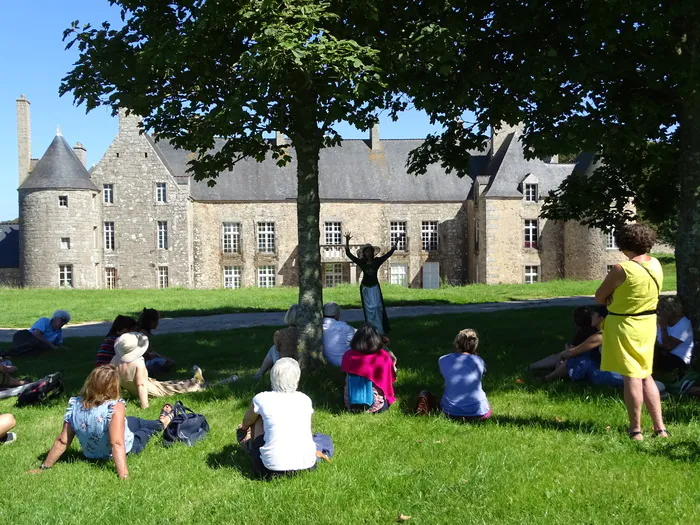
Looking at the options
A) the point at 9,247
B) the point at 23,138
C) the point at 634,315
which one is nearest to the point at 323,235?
the point at 23,138

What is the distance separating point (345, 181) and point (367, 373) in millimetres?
33595

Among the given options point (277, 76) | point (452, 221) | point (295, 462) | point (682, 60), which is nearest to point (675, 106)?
point (682, 60)

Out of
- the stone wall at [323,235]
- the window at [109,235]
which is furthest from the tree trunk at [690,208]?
the window at [109,235]

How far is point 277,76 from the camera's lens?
654 centimetres

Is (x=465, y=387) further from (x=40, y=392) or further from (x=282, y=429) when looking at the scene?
(x=40, y=392)

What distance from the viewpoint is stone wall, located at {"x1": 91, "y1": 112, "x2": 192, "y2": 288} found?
37312 millimetres

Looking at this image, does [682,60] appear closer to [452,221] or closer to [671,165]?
[671,165]

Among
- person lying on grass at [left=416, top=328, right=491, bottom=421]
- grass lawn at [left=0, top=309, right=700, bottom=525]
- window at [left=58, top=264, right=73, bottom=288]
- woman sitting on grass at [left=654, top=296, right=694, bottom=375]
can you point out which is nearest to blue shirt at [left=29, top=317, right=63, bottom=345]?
grass lawn at [left=0, top=309, right=700, bottom=525]

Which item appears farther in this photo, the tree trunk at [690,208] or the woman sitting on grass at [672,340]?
the tree trunk at [690,208]

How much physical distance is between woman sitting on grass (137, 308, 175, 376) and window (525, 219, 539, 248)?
30.0 meters

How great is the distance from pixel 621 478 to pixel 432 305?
14.2m

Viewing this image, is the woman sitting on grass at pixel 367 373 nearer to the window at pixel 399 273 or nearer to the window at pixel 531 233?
the window at pixel 531 233

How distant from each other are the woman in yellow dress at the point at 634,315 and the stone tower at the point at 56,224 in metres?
35.1

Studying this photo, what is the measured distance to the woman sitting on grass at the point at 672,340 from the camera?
7.17 meters
